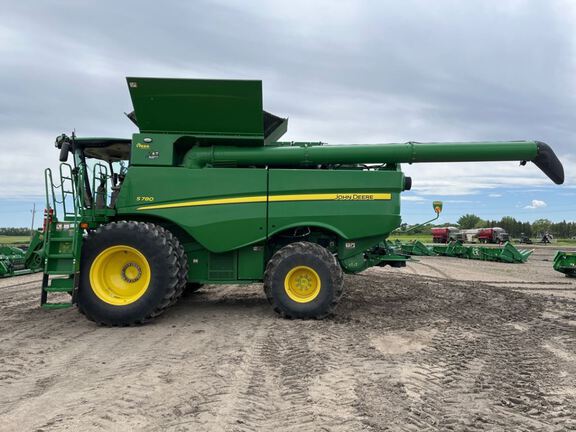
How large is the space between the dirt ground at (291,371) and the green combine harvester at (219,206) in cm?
61

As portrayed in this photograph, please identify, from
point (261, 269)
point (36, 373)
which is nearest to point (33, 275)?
point (261, 269)

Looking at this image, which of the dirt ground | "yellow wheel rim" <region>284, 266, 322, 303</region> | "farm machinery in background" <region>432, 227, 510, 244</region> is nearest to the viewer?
the dirt ground

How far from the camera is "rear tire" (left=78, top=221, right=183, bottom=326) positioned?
6.45 metres

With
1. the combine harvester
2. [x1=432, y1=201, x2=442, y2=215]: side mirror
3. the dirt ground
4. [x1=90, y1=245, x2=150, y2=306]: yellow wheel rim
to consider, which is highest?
[x1=432, y1=201, x2=442, y2=215]: side mirror

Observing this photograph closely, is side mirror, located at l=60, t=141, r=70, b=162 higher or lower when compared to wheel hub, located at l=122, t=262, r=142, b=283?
higher

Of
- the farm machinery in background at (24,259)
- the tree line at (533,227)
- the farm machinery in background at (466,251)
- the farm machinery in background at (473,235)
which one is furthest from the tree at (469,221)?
the farm machinery in background at (24,259)

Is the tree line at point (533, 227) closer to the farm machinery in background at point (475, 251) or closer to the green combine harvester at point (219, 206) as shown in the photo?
the farm machinery in background at point (475, 251)

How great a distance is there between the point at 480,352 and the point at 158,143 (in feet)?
17.8

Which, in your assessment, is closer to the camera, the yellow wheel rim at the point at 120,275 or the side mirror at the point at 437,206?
the yellow wheel rim at the point at 120,275

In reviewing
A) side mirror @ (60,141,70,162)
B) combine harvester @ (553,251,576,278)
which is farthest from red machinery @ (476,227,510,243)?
side mirror @ (60,141,70,162)

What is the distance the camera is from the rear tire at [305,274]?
21.7 ft

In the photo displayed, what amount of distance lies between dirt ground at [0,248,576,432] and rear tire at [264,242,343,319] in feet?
0.68

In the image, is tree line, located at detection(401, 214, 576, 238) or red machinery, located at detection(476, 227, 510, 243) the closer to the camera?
red machinery, located at detection(476, 227, 510, 243)

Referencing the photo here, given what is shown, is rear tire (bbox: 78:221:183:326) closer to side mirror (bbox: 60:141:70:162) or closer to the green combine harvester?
the green combine harvester
